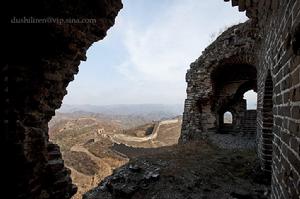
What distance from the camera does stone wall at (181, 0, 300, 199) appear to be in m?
1.99

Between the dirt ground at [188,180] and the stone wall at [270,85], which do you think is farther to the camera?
the dirt ground at [188,180]

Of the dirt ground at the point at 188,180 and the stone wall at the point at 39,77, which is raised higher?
the stone wall at the point at 39,77

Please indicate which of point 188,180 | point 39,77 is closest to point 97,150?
point 188,180

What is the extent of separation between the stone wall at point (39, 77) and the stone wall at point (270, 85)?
2.21 m

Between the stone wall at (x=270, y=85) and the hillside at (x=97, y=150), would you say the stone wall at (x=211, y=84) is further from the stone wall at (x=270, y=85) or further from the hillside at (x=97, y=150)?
the hillside at (x=97, y=150)

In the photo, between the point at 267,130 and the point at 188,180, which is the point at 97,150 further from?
the point at 267,130

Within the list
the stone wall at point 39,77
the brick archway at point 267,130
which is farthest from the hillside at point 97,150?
the stone wall at point 39,77

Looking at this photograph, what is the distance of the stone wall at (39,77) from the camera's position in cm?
296

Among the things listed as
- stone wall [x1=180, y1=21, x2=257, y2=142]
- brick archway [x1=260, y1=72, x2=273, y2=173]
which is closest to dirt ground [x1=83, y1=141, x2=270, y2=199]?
brick archway [x1=260, y1=72, x2=273, y2=173]

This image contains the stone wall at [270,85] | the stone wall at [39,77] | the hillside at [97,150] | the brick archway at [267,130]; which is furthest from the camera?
the hillside at [97,150]

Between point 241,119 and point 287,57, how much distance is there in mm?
12444

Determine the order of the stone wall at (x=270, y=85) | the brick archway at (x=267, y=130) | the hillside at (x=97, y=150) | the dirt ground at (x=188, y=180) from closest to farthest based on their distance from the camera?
the stone wall at (x=270, y=85) < the dirt ground at (x=188, y=180) < the brick archway at (x=267, y=130) < the hillside at (x=97, y=150)

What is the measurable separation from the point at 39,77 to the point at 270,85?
4413 millimetres

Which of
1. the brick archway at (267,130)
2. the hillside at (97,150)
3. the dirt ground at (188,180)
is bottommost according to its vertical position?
the hillside at (97,150)
